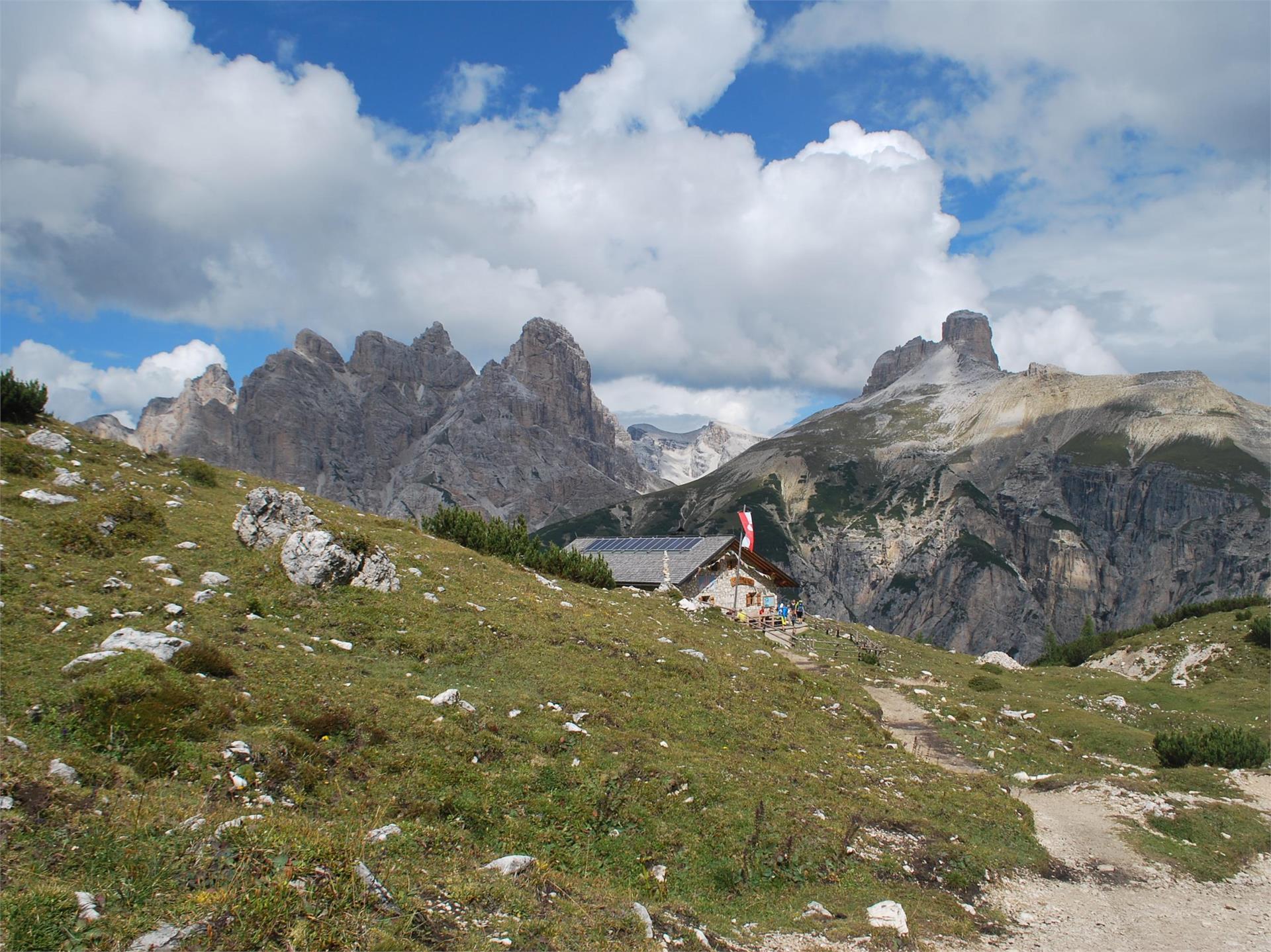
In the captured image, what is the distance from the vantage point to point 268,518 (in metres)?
21.4

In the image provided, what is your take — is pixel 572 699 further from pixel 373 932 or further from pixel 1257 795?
pixel 1257 795

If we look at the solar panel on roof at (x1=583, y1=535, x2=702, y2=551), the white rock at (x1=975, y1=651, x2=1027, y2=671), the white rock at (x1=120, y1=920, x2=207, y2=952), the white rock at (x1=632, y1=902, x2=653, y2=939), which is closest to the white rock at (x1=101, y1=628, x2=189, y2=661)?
the white rock at (x1=120, y1=920, x2=207, y2=952)

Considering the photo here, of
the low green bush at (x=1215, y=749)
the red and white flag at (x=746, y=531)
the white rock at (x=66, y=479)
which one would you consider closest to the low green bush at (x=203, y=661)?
the white rock at (x=66, y=479)

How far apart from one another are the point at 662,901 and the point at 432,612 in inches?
451

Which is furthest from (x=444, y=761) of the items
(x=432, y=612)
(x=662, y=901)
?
(x=432, y=612)

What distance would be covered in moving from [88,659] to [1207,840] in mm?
24820

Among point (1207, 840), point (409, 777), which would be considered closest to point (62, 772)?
point (409, 777)

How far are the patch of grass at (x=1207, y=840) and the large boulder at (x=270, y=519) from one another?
77.9ft

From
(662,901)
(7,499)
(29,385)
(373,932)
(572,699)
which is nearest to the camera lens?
(373,932)

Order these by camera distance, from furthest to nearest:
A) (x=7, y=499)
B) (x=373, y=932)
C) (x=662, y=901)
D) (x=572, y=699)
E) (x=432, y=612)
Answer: (x=432, y=612) → (x=7, y=499) → (x=572, y=699) → (x=662, y=901) → (x=373, y=932)

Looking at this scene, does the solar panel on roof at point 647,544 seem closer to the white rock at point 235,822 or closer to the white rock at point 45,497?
the white rock at point 45,497

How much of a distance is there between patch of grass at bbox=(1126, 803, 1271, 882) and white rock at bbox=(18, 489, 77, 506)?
2898 centimetres

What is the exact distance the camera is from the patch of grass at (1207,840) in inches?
643

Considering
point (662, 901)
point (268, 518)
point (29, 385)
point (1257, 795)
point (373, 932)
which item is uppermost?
point (29, 385)
